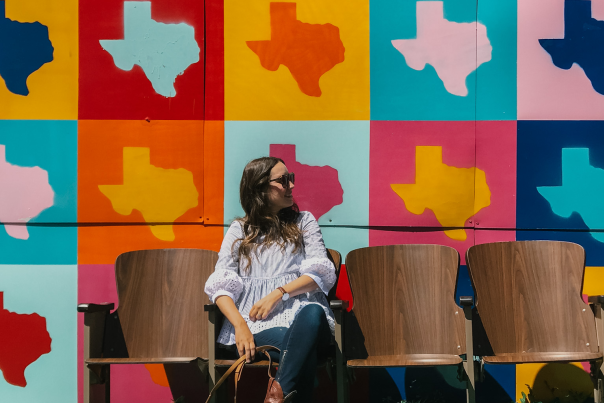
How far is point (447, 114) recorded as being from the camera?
3244 millimetres

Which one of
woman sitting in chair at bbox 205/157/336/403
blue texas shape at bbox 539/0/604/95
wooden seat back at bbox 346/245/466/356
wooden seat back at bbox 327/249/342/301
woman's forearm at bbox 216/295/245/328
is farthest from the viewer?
blue texas shape at bbox 539/0/604/95

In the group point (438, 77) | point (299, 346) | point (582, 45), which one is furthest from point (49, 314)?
point (582, 45)

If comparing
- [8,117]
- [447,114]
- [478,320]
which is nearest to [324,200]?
[447,114]

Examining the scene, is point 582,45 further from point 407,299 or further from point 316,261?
point 316,261

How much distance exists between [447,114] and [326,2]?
96 cm

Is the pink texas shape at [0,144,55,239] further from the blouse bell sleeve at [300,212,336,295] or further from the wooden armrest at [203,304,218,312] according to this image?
the blouse bell sleeve at [300,212,336,295]

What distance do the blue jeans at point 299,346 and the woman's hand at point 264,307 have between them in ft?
0.25

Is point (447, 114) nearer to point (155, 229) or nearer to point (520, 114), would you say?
point (520, 114)

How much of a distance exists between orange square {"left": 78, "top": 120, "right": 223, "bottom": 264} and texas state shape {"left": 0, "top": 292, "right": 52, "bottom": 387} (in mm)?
485

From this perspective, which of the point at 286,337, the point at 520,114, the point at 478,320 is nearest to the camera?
the point at 286,337

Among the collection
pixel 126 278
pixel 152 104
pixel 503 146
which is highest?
pixel 152 104

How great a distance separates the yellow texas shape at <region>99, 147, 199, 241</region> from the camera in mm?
3285

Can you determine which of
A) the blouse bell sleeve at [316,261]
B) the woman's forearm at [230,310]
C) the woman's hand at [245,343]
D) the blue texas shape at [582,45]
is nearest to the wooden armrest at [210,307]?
the woman's forearm at [230,310]

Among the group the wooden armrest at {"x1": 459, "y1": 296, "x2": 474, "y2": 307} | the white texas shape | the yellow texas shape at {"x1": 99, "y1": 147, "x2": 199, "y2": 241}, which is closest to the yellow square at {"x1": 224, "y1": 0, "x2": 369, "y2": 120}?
the white texas shape
